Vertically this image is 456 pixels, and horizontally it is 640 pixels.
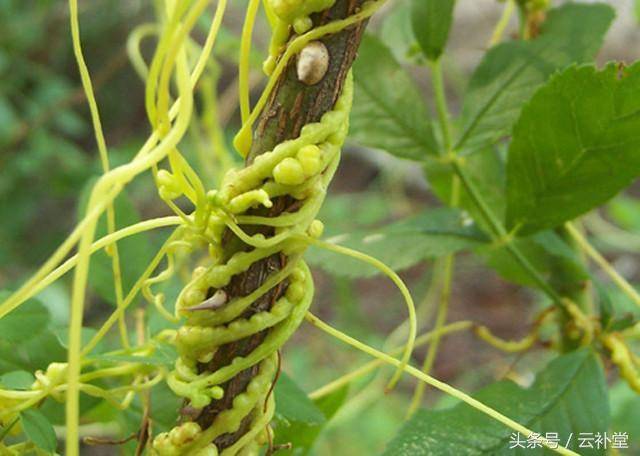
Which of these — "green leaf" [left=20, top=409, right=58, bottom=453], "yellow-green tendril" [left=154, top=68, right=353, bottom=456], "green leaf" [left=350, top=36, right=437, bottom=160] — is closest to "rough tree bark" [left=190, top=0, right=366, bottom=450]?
"yellow-green tendril" [left=154, top=68, right=353, bottom=456]

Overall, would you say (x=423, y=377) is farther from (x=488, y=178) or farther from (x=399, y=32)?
(x=399, y=32)

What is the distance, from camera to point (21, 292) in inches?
13.3

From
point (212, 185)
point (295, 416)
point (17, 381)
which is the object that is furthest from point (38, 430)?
point (212, 185)

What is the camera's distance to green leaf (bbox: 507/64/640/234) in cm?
43

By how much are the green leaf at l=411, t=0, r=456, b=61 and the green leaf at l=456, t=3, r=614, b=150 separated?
4 cm

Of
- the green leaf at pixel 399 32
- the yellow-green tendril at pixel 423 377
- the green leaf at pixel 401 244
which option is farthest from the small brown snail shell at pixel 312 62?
the green leaf at pixel 399 32

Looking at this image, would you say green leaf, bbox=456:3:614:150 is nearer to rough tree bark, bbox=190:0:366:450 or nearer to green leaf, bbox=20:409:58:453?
rough tree bark, bbox=190:0:366:450

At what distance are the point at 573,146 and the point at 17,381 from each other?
34 centimetres

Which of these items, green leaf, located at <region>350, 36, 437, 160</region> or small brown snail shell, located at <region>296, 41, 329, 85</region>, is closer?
small brown snail shell, located at <region>296, 41, 329, 85</region>

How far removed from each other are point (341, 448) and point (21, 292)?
1.16m

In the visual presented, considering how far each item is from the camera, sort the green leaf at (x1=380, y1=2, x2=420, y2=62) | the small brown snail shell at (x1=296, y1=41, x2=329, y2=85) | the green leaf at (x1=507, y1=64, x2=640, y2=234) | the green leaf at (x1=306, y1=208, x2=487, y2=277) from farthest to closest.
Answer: the green leaf at (x1=380, y1=2, x2=420, y2=62) → the green leaf at (x1=306, y1=208, x2=487, y2=277) → the green leaf at (x1=507, y1=64, x2=640, y2=234) → the small brown snail shell at (x1=296, y1=41, x2=329, y2=85)

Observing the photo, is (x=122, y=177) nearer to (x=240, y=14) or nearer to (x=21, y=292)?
(x=21, y=292)

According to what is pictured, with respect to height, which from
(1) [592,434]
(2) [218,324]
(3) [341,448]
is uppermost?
(2) [218,324]

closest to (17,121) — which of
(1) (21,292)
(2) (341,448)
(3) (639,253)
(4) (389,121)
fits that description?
(2) (341,448)
